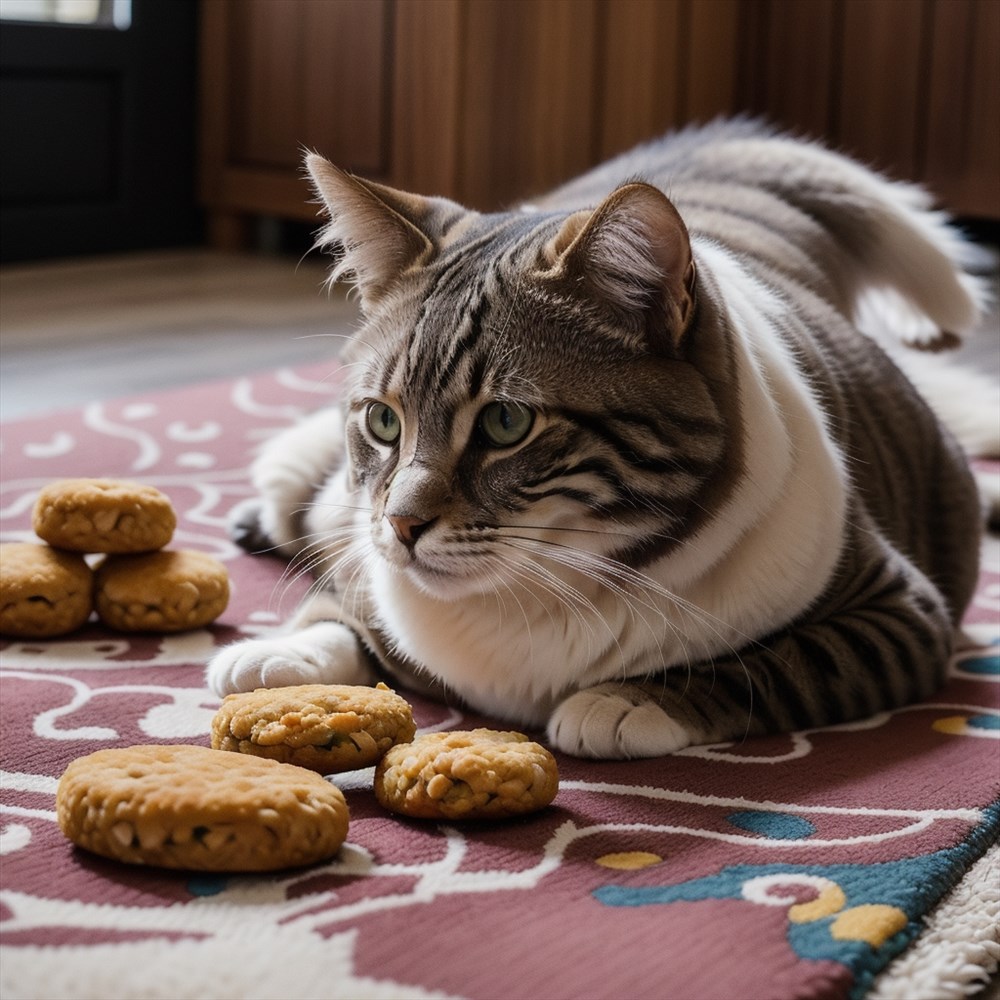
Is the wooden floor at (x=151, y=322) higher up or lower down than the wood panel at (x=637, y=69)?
lower down

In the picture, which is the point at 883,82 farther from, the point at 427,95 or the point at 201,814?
the point at 201,814

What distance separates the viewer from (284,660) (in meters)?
1.42

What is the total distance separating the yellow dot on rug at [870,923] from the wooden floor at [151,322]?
1.75 meters

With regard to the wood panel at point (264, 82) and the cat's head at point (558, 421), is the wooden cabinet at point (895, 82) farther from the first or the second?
the cat's head at point (558, 421)

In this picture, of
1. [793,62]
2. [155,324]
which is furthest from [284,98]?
[793,62]

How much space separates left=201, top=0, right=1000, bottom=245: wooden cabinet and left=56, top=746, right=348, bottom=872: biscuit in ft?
9.22

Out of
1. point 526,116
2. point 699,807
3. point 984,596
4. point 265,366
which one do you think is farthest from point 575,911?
point 526,116

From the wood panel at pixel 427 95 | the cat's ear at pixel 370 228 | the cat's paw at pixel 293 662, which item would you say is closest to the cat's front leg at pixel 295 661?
the cat's paw at pixel 293 662

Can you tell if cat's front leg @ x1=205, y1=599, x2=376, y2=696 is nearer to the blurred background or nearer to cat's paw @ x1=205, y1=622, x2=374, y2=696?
cat's paw @ x1=205, y1=622, x2=374, y2=696

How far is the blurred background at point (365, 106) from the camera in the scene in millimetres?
3717

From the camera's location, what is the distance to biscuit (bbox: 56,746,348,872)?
1030 mm

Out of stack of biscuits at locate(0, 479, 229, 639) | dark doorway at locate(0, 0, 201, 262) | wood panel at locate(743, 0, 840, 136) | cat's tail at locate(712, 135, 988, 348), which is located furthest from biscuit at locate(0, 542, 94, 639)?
wood panel at locate(743, 0, 840, 136)

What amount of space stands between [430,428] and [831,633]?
433 mm

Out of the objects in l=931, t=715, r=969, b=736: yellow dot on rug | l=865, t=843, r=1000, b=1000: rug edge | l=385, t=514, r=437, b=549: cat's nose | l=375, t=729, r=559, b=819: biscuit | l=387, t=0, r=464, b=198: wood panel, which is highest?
l=387, t=0, r=464, b=198: wood panel
